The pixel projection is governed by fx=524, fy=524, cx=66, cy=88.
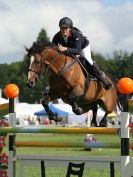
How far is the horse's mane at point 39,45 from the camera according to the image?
8.40 meters

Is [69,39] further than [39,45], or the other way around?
[69,39]

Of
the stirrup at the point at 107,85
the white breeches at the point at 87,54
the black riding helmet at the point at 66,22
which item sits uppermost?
the black riding helmet at the point at 66,22

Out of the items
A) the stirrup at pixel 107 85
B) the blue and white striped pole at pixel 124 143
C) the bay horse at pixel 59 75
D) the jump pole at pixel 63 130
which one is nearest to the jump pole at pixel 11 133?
the jump pole at pixel 63 130

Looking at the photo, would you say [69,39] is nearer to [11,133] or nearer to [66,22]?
[66,22]

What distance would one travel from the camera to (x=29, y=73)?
324 inches

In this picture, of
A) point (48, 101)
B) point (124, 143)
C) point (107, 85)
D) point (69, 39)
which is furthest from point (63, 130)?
point (107, 85)

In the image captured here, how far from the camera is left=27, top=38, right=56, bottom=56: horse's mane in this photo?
840 cm

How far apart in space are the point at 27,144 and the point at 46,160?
0.39 m

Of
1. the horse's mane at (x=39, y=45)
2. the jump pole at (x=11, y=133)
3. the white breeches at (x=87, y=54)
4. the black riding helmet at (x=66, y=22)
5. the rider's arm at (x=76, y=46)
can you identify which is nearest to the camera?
the jump pole at (x=11, y=133)

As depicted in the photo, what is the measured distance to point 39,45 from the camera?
8.50m

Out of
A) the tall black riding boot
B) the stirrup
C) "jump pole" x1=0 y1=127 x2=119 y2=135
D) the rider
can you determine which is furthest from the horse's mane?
"jump pole" x1=0 y1=127 x2=119 y2=135

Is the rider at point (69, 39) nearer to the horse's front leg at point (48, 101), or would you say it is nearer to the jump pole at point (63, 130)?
the horse's front leg at point (48, 101)

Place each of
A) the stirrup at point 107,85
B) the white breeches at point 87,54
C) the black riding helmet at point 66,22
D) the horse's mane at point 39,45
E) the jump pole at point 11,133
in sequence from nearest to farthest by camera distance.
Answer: the jump pole at point 11,133 → the horse's mane at point 39,45 → the black riding helmet at point 66,22 → the white breeches at point 87,54 → the stirrup at point 107,85

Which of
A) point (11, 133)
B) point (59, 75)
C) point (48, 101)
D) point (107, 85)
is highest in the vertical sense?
point (59, 75)
